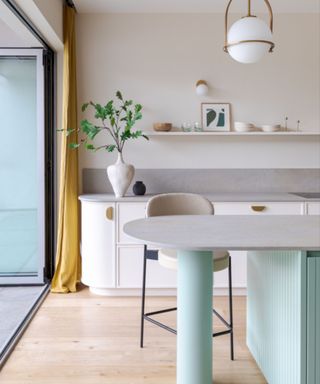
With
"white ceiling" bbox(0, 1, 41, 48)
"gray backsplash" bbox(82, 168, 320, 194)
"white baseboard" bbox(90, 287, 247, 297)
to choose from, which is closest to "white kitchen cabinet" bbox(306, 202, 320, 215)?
"gray backsplash" bbox(82, 168, 320, 194)

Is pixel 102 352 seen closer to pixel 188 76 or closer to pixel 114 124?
pixel 114 124

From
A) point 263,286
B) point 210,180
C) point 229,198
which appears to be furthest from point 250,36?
point 210,180

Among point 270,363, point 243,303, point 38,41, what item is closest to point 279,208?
point 243,303

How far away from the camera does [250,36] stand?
2059 millimetres

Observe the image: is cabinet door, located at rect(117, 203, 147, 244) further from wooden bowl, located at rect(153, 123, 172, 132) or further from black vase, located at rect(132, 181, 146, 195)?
wooden bowl, located at rect(153, 123, 172, 132)

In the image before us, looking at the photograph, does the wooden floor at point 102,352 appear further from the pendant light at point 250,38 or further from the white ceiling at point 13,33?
the white ceiling at point 13,33

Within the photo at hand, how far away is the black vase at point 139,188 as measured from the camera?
3.80m

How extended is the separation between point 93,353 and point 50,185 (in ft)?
6.08

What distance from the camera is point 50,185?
3.96 metres

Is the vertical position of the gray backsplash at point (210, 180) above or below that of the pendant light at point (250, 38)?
below

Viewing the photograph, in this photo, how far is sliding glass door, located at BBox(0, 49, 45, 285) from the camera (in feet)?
12.6

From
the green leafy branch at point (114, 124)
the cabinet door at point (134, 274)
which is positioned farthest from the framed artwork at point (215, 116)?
the cabinet door at point (134, 274)

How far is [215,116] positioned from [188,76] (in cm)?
47

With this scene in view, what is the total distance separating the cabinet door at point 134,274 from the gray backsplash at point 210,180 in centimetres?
72
